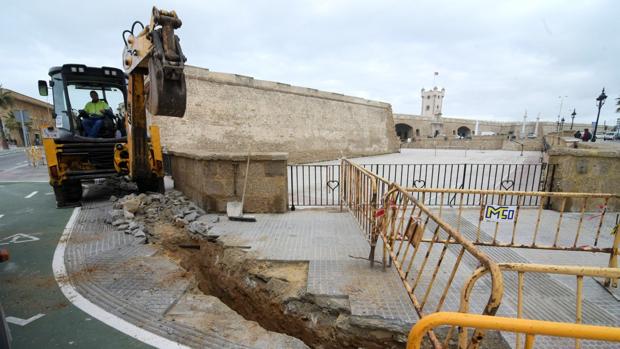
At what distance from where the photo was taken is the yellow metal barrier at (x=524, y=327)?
4.13ft

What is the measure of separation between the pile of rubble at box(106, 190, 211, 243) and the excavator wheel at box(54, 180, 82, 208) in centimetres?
73

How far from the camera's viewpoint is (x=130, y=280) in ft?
11.3

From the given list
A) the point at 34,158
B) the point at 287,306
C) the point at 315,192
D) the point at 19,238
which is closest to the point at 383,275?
the point at 287,306

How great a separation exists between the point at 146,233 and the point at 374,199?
4.10 m

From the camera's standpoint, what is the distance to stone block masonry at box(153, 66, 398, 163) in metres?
15.9

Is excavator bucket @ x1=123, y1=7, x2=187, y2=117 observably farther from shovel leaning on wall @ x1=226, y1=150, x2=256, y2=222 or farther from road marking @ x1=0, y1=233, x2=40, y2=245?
road marking @ x1=0, y1=233, x2=40, y2=245

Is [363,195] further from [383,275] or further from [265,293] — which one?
[265,293]

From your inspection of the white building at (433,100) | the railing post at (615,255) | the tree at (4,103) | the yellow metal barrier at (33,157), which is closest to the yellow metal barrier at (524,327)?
the railing post at (615,255)

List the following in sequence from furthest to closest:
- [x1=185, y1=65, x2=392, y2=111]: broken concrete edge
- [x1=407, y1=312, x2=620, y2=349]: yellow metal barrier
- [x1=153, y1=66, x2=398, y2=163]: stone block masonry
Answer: [x1=185, y1=65, x2=392, y2=111]: broken concrete edge → [x1=153, y1=66, x2=398, y2=163]: stone block masonry → [x1=407, y1=312, x2=620, y2=349]: yellow metal barrier

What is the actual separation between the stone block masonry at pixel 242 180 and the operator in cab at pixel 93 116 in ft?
9.40

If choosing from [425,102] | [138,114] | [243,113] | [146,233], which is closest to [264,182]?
[146,233]

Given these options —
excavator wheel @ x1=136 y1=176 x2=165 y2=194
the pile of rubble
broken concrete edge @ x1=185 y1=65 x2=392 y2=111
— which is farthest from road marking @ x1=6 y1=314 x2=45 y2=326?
broken concrete edge @ x1=185 y1=65 x2=392 y2=111

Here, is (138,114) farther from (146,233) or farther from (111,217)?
(146,233)

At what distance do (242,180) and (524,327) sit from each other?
550cm
